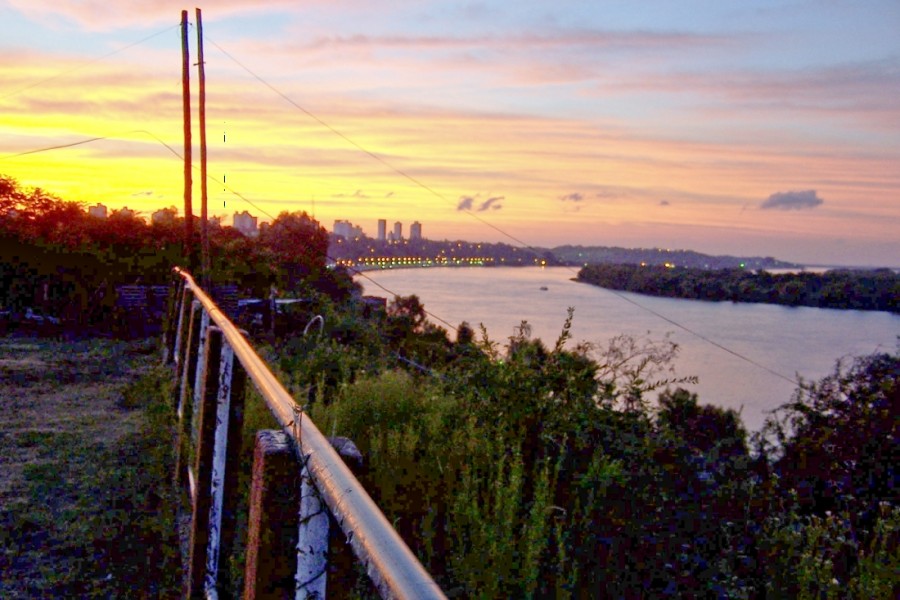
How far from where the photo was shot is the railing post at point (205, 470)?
3.07 m

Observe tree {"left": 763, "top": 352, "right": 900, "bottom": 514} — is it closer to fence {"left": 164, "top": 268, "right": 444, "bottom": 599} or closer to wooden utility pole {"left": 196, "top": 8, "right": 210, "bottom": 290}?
fence {"left": 164, "top": 268, "right": 444, "bottom": 599}

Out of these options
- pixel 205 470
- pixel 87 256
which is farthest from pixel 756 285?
pixel 205 470

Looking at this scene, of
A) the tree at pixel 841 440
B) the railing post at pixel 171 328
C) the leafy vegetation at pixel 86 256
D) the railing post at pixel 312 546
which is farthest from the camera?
the leafy vegetation at pixel 86 256

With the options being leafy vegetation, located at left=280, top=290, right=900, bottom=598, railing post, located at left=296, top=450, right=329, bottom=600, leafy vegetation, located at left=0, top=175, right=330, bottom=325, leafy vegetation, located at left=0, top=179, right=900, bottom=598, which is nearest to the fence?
railing post, located at left=296, top=450, right=329, bottom=600

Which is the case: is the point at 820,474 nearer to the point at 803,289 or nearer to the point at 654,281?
the point at 654,281

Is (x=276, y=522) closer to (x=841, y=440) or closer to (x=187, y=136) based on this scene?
(x=841, y=440)

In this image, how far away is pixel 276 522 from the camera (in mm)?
1684

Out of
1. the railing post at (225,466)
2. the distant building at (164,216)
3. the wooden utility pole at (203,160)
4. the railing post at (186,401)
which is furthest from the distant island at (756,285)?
the railing post at (225,466)

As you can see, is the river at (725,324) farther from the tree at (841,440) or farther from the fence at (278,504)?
the fence at (278,504)

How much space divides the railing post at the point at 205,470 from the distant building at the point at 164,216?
2123 centimetres

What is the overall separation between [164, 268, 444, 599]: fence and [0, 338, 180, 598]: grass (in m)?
0.64

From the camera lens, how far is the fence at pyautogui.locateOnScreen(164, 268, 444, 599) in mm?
1015

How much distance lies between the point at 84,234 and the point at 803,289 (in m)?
46.0

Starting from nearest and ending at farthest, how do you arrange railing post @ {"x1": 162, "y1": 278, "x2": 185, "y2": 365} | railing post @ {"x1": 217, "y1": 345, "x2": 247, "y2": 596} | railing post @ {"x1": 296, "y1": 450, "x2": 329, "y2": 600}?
railing post @ {"x1": 296, "y1": 450, "x2": 329, "y2": 600}
railing post @ {"x1": 217, "y1": 345, "x2": 247, "y2": 596}
railing post @ {"x1": 162, "y1": 278, "x2": 185, "y2": 365}
